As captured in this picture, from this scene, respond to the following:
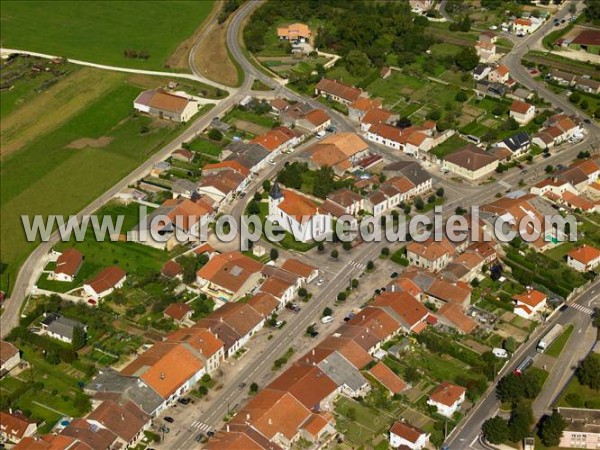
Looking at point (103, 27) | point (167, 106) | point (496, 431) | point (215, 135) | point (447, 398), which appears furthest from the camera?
point (103, 27)

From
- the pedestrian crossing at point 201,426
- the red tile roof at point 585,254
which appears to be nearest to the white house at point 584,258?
the red tile roof at point 585,254

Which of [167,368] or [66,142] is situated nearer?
[167,368]

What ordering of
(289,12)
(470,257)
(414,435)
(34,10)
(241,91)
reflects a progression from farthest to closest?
(34,10) → (289,12) → (241,91) → (470,257) → (414,435)

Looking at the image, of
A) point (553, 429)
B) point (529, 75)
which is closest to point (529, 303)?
point (553, 429)

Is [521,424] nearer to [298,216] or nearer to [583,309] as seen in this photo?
[583,309]

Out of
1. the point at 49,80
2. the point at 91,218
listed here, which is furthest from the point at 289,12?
the point at 91,218

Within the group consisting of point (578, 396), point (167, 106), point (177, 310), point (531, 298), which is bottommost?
point (177, 310)

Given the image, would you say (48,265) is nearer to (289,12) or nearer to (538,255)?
(538,255)
